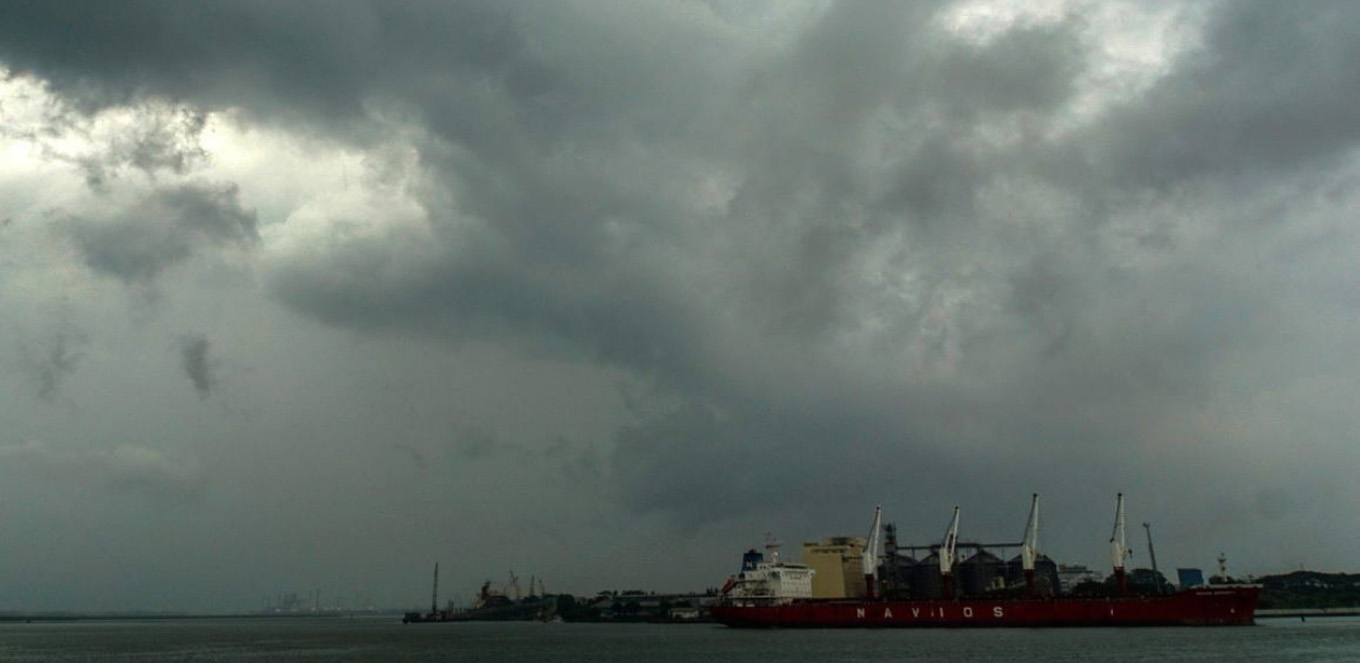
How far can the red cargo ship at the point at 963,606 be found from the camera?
106000 millimetres

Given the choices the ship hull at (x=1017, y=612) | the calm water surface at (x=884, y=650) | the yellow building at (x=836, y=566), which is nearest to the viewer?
the calm water surface at (x=884, y=650)

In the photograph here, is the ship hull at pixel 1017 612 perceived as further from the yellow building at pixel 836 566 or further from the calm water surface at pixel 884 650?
the yellow building at pixel 836 566

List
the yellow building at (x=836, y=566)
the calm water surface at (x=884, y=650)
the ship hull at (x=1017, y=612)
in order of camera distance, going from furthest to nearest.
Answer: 1. the yellow building at (x=836, y=566)
2. the ship hull at (x=1017, y=612)
3. the calm water surface at (x=884, y=650)

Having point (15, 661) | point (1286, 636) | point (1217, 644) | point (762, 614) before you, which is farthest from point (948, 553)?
point (15, 661)

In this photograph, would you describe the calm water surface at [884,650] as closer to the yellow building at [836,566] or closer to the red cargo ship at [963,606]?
the red cargo ship at [963,606]

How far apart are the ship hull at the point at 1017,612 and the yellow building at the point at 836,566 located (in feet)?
95.6

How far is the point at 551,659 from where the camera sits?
8444cm

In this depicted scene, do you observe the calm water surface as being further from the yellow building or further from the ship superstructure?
the yellow building

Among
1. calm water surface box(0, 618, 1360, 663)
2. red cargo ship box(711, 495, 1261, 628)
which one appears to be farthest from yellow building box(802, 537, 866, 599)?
calm water surface box(0, 618, 1360, 663)

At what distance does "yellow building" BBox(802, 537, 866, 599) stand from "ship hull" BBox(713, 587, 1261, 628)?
1147 inches

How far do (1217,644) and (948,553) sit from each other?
51.6 meters

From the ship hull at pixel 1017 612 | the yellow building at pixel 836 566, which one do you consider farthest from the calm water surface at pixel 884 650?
the yellow building at pixel 836 566

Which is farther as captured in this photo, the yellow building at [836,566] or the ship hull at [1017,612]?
the yellow building at [836,566]

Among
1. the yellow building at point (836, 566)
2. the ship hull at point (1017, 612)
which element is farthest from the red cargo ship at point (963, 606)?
→ the yellow building at point (836, 566)
